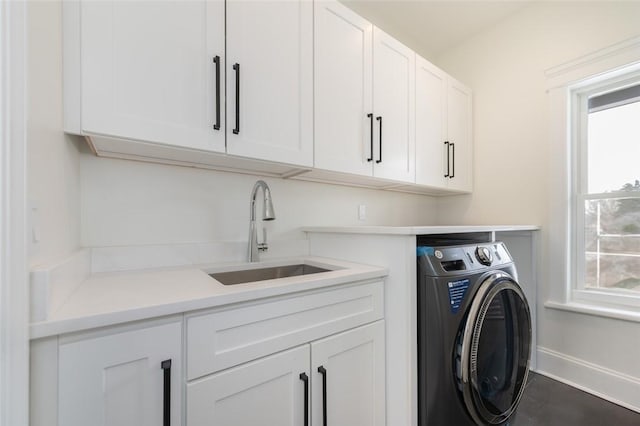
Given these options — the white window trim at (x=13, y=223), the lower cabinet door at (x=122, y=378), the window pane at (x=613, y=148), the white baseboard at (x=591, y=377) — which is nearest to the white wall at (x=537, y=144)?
the white baseboard at (x=591, y=377)

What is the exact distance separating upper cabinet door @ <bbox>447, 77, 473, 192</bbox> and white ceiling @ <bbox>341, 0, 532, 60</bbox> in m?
0.47

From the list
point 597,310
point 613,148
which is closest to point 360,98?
point 613,148

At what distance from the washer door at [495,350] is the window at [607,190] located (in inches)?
32.4

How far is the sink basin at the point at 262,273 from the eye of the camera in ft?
4.35

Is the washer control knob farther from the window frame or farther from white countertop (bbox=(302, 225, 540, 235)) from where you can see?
the window frame

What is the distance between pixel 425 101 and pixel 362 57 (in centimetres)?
65

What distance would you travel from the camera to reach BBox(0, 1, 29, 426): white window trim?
512mm

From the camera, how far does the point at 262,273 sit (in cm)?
145

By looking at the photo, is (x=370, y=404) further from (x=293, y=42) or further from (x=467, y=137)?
(x=467, y=137)

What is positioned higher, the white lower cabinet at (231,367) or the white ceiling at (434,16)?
the white ceiling at (434,16)

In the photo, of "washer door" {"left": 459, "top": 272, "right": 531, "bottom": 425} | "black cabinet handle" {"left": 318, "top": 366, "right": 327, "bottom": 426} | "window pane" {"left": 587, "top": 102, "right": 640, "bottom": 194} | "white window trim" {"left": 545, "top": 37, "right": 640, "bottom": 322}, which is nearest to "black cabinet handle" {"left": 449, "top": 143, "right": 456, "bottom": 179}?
"white window trim" {"left": 545, "top": 37, "right": 640, "bottom": 322}

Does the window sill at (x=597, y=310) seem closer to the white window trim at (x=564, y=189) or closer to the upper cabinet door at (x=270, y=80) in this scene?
the white window trim at (x=564, y=189)

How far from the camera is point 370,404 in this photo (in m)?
1.17

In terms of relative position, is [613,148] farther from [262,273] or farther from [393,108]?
[262,273]
